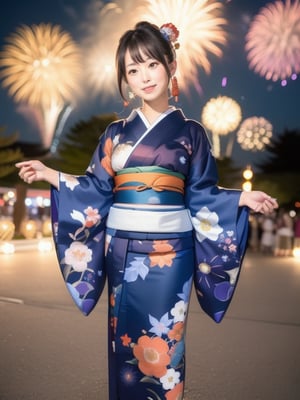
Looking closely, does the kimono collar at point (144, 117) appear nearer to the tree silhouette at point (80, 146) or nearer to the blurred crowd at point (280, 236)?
the blurred crowd at point (280, 236)

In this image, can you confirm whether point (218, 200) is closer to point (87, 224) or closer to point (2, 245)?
point (87, 224)

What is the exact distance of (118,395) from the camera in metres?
2.76

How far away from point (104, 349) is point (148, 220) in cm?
216

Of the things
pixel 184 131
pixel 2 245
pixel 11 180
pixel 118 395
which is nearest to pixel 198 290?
pixel 118 395

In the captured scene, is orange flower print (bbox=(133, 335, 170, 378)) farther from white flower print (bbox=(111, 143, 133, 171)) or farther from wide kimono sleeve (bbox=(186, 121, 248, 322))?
white flower print (bbox=(111, 143, 133, 171))

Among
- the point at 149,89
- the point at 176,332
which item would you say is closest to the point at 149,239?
the point at 176,332

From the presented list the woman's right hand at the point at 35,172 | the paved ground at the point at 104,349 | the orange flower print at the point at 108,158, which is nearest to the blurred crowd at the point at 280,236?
the paved ground at the point at 104,349

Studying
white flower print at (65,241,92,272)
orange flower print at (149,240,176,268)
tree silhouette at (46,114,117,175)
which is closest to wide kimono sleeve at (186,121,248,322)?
orange flower print at (149,240,176,268)

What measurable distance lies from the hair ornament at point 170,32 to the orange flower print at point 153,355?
1.62 meters

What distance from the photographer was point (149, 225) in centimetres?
262

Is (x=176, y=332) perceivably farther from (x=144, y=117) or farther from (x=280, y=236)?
(x=280, y=236)

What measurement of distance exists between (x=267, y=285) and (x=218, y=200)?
623 centimetres

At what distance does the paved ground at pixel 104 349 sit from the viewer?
3.45 m

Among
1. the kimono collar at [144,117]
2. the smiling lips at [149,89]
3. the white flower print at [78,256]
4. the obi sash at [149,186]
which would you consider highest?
the smiling lips at [149,89]
